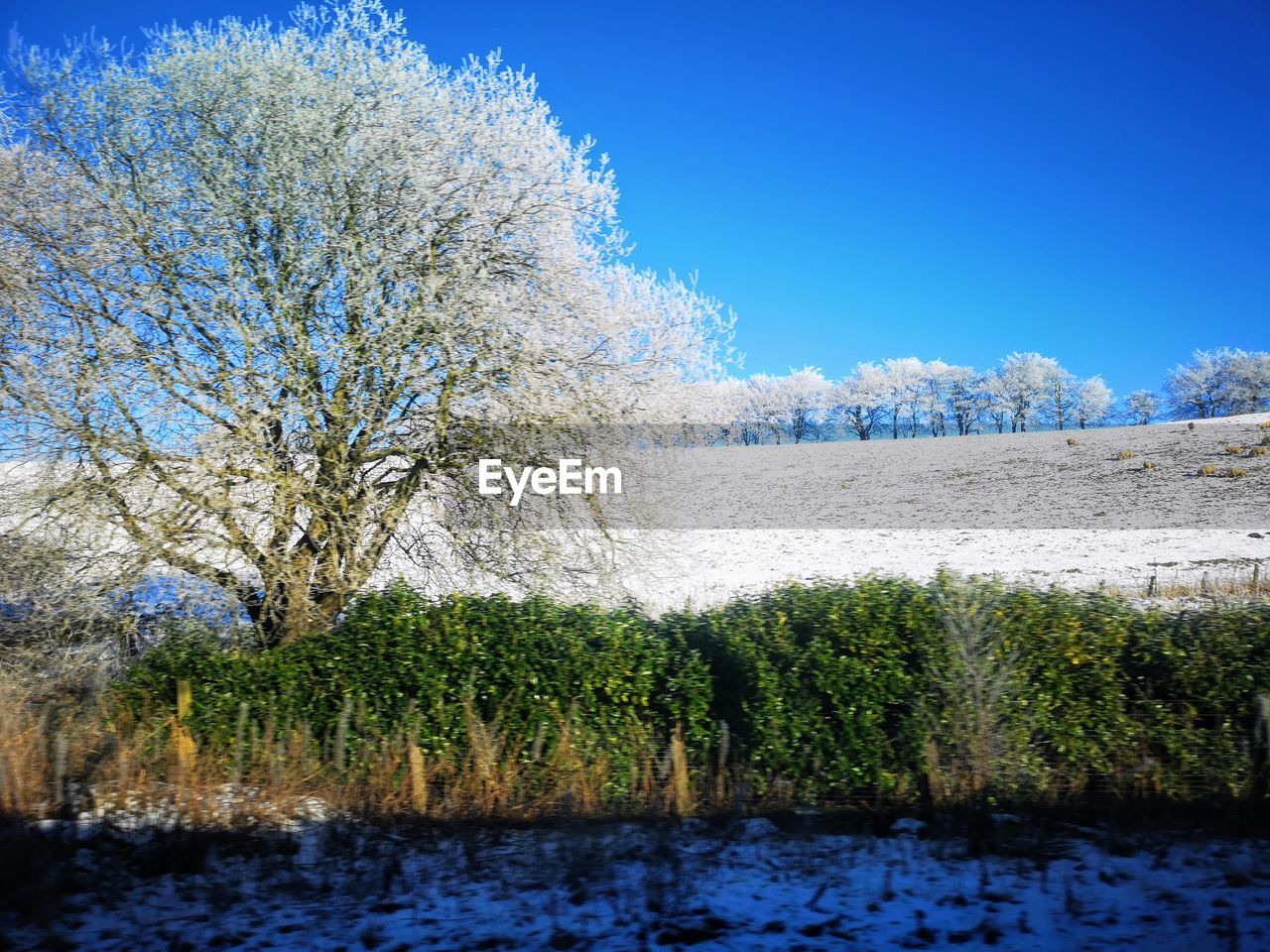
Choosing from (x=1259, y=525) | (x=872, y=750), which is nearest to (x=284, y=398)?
(x=872, y=750)

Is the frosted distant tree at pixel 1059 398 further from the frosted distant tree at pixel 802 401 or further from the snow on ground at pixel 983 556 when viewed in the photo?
the snow on ground at pixel 983 556

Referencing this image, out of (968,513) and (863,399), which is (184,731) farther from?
(863,399)

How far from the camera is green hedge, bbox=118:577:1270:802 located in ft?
20.0

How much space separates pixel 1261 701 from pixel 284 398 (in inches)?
337

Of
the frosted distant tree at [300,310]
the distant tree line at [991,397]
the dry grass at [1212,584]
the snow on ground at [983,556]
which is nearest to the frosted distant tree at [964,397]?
the distant tree line at [991,397]

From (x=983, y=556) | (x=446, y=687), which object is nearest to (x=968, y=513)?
(x=983, y=556)

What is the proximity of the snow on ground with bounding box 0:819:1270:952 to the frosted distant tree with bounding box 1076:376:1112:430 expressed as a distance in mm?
83288

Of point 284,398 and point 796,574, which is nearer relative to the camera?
point 284,398

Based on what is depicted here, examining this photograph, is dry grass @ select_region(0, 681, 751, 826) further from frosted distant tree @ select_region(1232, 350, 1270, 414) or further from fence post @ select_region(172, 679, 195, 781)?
frosted distant tree @ select_region(1232, 350, 1270, 414)

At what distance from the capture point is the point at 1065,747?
20.2ft

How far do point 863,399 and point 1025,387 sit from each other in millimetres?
14269

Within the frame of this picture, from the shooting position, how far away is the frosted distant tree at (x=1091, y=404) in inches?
3113

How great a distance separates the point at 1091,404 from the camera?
79625mm

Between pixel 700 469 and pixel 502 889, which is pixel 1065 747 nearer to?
pixel 502 889
